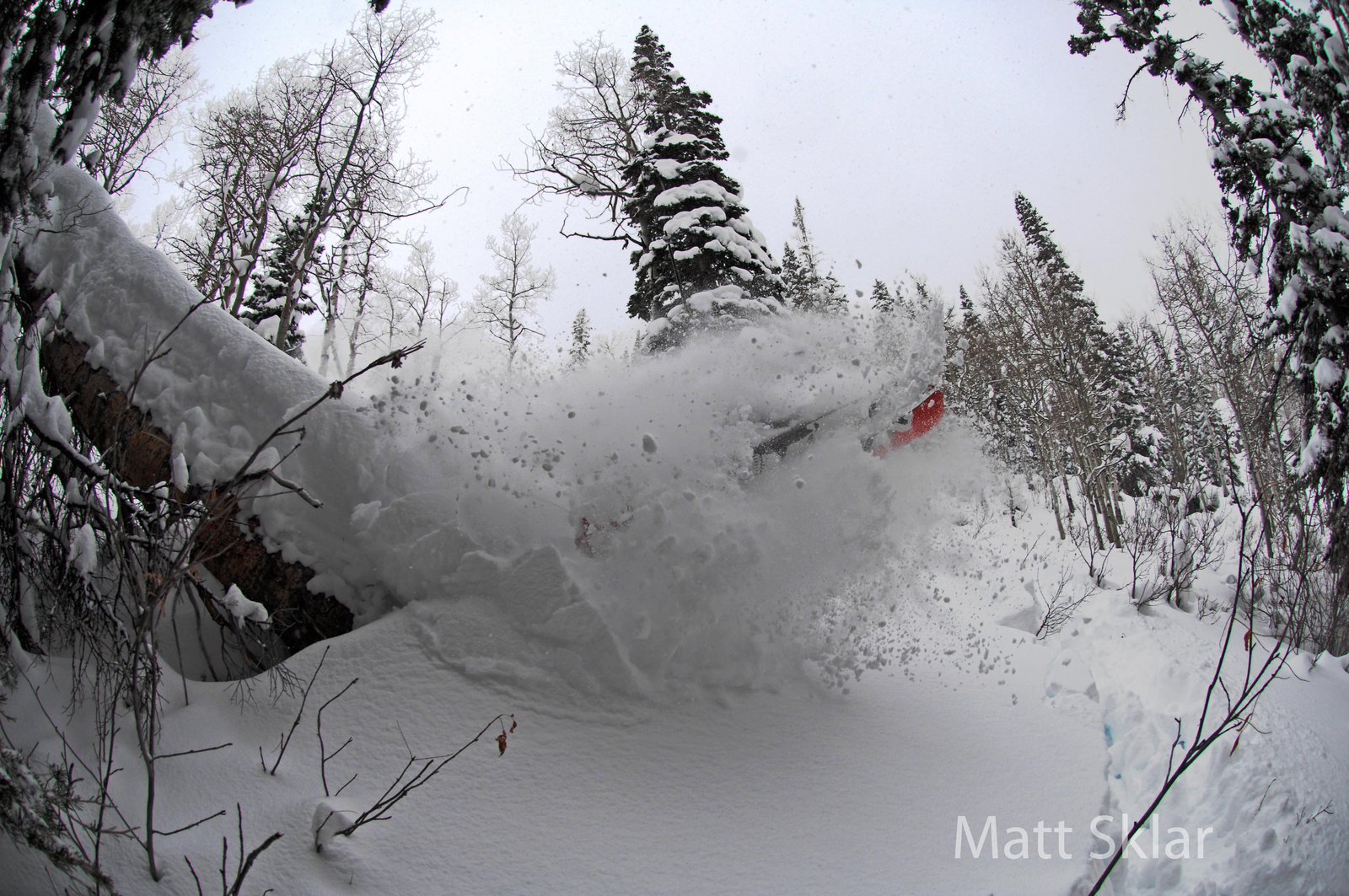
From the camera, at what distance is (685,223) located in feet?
38.0

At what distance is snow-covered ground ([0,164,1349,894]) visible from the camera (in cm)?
275

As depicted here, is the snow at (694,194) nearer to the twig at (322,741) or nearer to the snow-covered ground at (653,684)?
the snow-covered ground at (653,684)

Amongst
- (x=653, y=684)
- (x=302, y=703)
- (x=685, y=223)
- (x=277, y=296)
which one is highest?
(x=685, y=223)

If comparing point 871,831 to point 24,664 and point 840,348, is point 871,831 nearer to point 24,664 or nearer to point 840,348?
point 24,664

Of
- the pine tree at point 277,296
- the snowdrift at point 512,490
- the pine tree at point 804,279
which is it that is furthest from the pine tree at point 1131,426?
the pine tree at point 277,296

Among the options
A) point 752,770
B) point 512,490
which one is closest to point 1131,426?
point 752,770

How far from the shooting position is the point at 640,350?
1105 centimetres

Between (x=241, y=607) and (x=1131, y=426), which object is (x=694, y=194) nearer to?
(x=241, y=607)

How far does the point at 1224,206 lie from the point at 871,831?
25.0 ft

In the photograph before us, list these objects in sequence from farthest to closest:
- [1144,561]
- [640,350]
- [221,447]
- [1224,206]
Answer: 1. [640,350]
2. [1144,561]
3. [1224,206]
4. [221,447]

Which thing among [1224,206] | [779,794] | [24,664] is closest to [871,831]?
[779,794]

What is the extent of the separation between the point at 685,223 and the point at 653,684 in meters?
9.50

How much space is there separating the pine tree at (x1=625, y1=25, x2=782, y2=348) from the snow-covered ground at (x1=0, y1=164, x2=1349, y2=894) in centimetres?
521

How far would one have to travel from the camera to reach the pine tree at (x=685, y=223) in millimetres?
11070
